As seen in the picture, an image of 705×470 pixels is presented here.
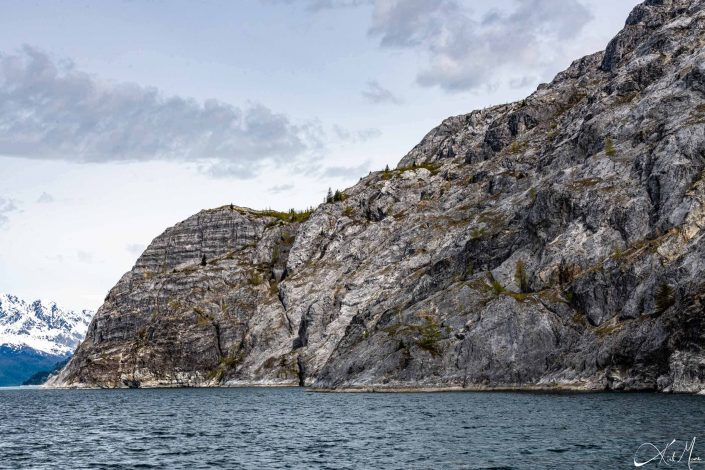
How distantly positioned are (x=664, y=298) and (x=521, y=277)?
42.2 metres

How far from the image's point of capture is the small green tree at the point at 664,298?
5108 inches

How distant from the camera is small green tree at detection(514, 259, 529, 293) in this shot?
547 ft

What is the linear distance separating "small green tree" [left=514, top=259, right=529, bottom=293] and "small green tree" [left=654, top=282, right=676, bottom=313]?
1398 inches

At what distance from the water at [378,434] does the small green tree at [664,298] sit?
22090mm

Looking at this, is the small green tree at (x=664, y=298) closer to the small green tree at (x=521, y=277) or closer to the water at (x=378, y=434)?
the water at (x=378, y=434)

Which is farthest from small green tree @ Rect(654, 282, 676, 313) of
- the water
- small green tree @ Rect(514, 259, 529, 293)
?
small green tree @ Rect(514, 259, 529, 293)

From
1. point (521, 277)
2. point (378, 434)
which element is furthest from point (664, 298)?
point (378, 434)

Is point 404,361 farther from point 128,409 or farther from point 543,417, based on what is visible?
point 543,417

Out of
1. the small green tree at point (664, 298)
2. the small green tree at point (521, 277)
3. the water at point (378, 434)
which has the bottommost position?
the water at point (378, 434)

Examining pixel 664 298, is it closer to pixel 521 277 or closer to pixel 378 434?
pixel 521 277

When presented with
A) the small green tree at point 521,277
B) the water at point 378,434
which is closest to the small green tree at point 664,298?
the water at point 378,434

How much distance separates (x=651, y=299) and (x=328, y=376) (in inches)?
3034

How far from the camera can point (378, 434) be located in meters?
80.1

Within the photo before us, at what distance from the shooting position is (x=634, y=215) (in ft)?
525
